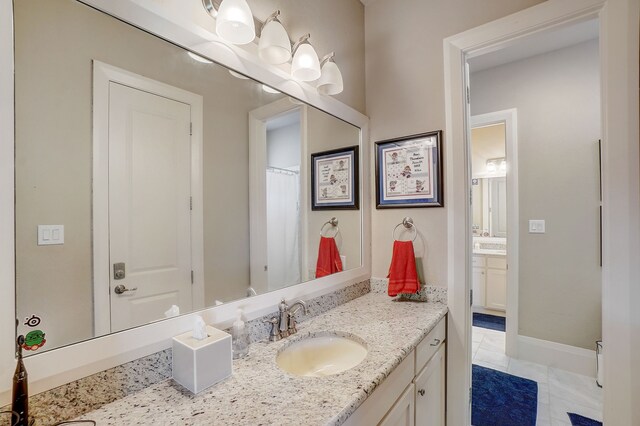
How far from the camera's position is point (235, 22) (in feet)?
3.18

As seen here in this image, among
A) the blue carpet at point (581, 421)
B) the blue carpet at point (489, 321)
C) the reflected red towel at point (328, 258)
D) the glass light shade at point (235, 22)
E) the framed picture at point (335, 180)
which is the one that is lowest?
the blue carpet at point (489, 321)

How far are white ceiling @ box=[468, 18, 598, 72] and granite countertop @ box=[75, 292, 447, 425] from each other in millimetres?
2148

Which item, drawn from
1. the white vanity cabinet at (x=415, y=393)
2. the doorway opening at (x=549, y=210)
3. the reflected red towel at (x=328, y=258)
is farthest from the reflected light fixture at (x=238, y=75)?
the doorway opening at (x=549, y=210)

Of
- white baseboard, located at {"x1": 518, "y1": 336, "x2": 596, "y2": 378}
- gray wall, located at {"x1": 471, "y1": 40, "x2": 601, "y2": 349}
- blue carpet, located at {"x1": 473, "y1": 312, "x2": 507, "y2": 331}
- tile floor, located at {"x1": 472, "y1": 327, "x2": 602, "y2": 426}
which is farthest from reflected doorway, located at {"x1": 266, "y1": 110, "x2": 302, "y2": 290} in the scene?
blue carpet, located at {"x1": 473, "y1": 312, "x2": 507, "y2": 331}

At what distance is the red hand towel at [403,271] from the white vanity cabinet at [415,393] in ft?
0.78

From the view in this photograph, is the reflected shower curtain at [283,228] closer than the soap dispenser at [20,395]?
No

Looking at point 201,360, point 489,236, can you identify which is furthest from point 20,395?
point 489,236

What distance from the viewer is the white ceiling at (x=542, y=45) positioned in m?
2.17

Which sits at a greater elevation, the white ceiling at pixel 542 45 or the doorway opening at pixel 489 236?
the white ceiling at pixel 542 45

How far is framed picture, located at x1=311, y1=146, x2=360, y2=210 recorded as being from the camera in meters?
1.58

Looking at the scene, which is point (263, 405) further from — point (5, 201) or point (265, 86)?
point (265, 86)

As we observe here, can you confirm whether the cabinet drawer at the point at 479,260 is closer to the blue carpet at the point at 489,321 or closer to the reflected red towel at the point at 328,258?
the blue carpet at the point at 489,321

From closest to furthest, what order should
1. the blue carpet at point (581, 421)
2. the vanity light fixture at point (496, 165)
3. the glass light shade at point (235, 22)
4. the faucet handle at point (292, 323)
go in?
1. the glass light shade at point (235, 22)
2. the faucet handle at point (292, 323)
3. the blue carpet at point (581, 421)
4. the vanity light fixture at point (496, 165)

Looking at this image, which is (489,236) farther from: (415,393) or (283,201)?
(283,201)
